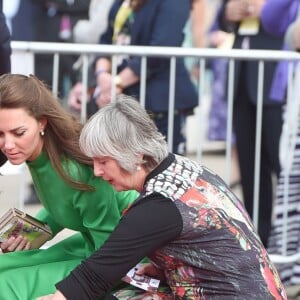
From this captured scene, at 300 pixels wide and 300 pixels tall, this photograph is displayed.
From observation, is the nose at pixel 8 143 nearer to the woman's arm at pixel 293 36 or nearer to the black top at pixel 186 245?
the black top at pixel 186 245

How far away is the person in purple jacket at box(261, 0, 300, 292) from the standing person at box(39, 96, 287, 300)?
1.63 meters

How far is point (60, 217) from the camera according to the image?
3350 mm

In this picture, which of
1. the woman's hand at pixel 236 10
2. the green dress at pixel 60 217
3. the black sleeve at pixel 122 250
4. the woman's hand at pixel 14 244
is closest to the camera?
the black sleeve at pixel 122 250

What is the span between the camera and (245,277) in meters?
2.84

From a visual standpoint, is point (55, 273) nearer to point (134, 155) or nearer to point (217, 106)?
point (134, 155)

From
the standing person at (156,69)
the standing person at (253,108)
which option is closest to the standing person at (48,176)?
the standing person at (156,69)

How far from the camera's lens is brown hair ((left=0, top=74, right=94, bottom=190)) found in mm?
3131

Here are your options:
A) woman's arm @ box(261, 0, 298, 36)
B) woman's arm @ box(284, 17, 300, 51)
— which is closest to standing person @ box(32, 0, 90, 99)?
woman's arm @ box(261, 0, 298, 36)

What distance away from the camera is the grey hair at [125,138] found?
2.80 metres

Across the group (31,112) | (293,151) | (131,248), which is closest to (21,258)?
(31,112)

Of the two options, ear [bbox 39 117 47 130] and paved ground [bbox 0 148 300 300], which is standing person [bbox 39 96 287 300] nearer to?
ear [bbox 39 117 47 130]

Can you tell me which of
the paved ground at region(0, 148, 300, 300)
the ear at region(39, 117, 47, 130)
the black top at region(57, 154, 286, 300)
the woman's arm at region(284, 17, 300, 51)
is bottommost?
the paved ground at region(0, 148, 300, 300)

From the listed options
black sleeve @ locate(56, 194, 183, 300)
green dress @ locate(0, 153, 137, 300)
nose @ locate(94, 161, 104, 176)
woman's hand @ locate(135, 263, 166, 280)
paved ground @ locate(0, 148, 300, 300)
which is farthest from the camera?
paved ground @ locate(0, 148, 300, 300)

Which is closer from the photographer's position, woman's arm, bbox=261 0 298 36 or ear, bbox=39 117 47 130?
ear, bbox=39 117 47 130
